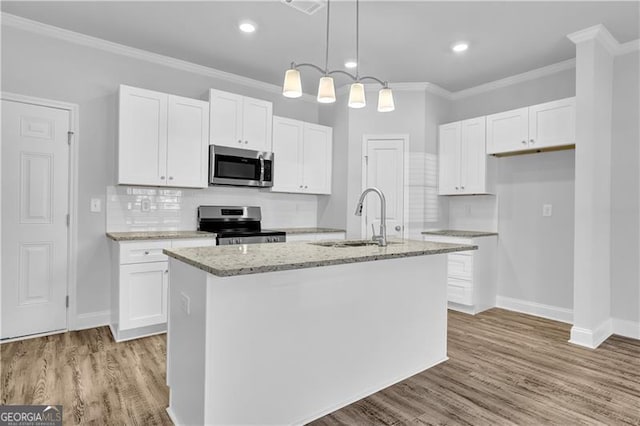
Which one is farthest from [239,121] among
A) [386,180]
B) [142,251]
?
[386,180]

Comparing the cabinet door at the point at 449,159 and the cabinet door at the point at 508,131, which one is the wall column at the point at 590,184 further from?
the cabinet door at the point at 449,159

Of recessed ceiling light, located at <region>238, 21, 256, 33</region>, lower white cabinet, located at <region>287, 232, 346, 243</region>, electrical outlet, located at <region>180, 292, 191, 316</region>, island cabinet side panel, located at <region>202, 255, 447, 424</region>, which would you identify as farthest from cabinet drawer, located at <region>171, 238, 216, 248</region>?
recessed ceiling light, located at <region>238, 21, 256, 33</region>

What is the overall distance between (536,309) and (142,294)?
4089 mm

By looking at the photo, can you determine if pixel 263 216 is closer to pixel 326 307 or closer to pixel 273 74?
pixel 273 74

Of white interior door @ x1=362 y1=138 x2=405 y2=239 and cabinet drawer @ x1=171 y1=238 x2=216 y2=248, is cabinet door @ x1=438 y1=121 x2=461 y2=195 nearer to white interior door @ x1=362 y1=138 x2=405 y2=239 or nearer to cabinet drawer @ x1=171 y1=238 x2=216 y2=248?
white interior door @ x1=362 y1=138 x2=405 y2=239

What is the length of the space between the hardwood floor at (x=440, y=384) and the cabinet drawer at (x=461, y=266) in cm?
92

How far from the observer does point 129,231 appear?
11.9ft

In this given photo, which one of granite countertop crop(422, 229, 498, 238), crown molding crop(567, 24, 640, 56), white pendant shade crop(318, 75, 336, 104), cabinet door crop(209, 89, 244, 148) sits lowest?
granite countertop crop(422, 229, 498, 238)

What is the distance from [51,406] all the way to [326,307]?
5.47ft

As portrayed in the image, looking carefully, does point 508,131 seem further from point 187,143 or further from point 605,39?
point 187,143

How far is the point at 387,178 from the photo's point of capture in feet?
15.3

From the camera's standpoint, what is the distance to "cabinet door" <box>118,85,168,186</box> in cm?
333

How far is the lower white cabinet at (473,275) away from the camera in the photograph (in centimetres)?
409

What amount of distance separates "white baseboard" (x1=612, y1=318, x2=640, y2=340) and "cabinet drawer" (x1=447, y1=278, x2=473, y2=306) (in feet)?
4.18
